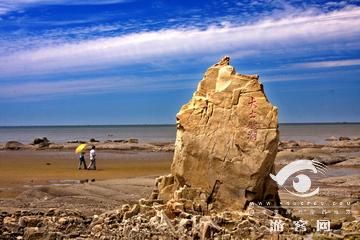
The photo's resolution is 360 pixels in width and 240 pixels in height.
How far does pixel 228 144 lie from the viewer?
48.8 ft

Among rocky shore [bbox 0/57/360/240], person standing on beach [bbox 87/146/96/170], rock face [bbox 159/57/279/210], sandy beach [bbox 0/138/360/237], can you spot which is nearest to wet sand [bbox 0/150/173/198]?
sandy beach [bbox 0/138/360/237]

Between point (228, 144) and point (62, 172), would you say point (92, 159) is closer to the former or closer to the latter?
point (62, 172)

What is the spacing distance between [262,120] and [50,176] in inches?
853

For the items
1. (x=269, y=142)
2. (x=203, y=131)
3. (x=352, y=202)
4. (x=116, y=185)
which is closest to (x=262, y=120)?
(x=269, y=142)

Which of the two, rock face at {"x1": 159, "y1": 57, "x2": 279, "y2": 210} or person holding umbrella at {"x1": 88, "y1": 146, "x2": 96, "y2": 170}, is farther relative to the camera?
person holding umbrella at {"x1": 88, "y1": 146, "x2": 96, "y2": 170}

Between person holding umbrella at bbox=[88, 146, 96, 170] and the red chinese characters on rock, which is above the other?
the red chinese characters on rock

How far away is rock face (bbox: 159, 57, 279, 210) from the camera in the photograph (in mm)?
14609

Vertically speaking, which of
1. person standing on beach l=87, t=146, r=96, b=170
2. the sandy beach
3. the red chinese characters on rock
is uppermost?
the red chinese characters on rock

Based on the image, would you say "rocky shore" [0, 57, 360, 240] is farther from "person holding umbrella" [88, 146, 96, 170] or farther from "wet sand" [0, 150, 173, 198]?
"person holding umbrella" [88, 146, 96, 170]

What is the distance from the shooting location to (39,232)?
14.5 meters

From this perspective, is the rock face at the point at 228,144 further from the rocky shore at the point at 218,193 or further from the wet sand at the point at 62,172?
the wet sand at the point at 62,172

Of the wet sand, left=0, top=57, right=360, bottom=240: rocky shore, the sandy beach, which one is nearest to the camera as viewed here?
left=0, top=57, right=360, bottom=240: rocky shore

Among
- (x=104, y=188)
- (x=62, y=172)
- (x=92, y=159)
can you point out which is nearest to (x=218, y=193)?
(x=104, y=188)

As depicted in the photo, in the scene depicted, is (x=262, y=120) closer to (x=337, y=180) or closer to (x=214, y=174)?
(x=214, y=174)
